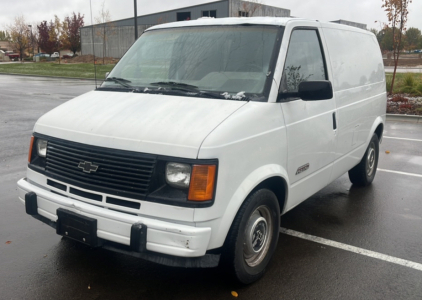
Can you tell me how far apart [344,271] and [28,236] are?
316cm

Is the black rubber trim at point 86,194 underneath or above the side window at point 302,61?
underneath

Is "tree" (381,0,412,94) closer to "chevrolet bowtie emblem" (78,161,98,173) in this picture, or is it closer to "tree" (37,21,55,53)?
"chevrolet bowtie emblem" (78,161,98,173)

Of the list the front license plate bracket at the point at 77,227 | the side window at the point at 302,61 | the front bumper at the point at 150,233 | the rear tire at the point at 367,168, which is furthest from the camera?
the rear tire at the point at 367,168

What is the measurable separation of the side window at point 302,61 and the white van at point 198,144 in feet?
0.06

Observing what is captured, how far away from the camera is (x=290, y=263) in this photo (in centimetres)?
397

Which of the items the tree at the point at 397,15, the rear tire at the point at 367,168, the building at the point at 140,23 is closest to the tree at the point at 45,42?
the building at the point at 140,23

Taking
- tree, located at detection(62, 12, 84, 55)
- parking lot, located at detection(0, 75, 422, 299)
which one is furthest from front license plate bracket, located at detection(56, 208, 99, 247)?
tree, located at detection(62, 12, 84, 55)

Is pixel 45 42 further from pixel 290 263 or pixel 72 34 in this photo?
pixel 290 263

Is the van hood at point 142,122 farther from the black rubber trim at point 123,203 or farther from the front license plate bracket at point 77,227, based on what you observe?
the front license plate bracket at point 77,227

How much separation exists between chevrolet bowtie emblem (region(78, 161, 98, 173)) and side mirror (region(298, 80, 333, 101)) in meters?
1.86

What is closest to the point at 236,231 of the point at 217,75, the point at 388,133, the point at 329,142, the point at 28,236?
the point at 217,75

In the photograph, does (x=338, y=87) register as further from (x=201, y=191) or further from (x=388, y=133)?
(x=388, y=133)

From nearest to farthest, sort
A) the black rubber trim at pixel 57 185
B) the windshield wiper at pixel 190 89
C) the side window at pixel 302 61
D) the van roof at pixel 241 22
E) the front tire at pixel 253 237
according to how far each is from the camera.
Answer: the front tire at pixel 253 237 < the black rubber trim at pixel 57 185 < the windshield wiper at pixel 190 89 < the side window at pixel 302 61 < the van roof at pixel 241 22

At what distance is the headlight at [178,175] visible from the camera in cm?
294
